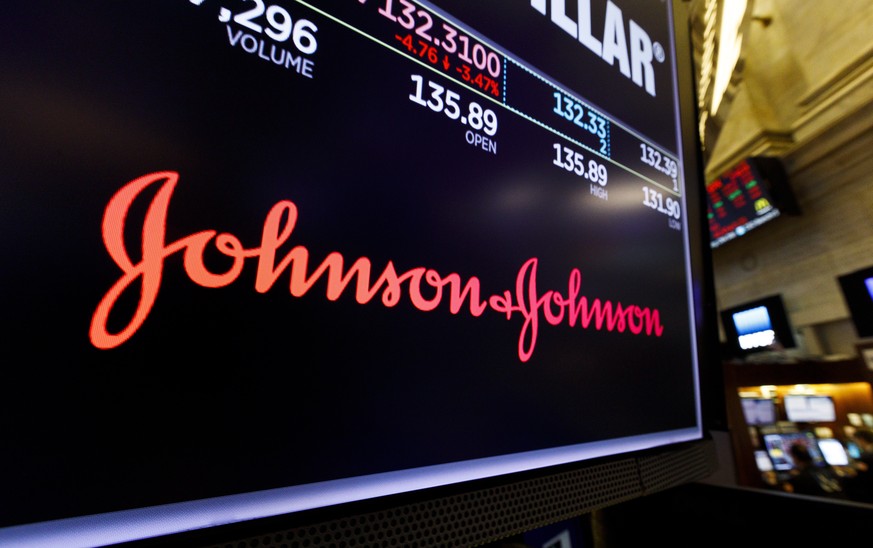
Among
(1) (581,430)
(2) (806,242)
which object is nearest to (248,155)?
(1) (581,430)

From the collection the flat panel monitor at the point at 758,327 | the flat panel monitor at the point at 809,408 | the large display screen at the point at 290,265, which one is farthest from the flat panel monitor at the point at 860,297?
the large display screen at the point at 290,265

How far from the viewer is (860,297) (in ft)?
11.3

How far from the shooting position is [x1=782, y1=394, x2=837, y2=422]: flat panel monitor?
10.7 feet

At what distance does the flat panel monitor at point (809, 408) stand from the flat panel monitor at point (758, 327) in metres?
1.24

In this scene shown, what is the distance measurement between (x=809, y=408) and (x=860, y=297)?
99 cm

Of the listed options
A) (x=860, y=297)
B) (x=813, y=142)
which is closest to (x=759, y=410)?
(x=860, y=297)

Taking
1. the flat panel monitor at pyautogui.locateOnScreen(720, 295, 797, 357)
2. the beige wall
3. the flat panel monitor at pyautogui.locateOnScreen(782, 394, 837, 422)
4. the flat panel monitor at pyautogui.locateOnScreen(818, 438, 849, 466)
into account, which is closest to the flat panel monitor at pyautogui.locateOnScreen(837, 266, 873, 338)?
the beige wall

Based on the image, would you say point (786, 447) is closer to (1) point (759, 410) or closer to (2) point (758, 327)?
(1) point (759, 410)

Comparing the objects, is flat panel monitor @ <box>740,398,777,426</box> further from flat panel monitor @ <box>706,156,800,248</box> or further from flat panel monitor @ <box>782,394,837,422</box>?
flat panel monitor @ <box>706,156,800,248</box>

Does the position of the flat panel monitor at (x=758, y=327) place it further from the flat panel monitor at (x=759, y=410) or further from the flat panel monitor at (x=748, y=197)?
the flat panel monitor at (x=759, y=410)

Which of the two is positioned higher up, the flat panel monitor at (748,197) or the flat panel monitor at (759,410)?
the flat panel monitor at (748,197)

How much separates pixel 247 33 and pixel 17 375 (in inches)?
20.9

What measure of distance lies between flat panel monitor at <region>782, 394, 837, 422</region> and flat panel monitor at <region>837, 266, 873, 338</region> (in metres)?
0.74

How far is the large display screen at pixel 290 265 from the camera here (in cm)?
46
